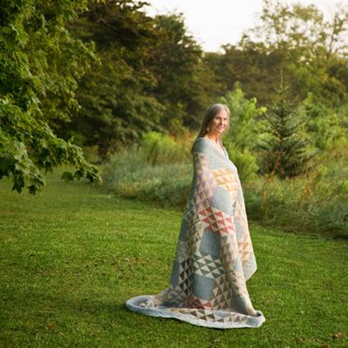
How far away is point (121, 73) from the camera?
23734 millimetres

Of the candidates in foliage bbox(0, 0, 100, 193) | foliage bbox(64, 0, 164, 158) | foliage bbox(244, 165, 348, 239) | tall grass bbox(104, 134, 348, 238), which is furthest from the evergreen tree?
foliage bbox(0, 0, 100, 193)

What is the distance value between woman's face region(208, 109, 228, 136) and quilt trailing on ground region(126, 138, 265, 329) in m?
0.12

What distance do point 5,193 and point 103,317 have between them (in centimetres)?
973

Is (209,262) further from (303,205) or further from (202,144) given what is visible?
(303,205)

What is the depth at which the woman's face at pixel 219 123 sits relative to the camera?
19.1ft

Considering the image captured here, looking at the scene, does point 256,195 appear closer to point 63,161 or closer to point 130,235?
point 130,235

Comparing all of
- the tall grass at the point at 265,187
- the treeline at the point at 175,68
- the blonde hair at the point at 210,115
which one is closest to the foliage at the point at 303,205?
the tall grass at the point at 265,187

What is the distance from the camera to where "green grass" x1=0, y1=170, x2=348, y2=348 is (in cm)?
528

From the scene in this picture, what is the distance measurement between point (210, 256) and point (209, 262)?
53mm

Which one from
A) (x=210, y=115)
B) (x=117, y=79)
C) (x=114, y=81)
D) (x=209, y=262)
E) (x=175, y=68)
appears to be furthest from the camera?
(x=175, y=68)

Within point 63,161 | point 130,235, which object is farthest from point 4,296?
point 130,235

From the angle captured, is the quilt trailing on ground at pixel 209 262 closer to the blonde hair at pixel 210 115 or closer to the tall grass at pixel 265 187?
the blonde hair at pixel 210 115

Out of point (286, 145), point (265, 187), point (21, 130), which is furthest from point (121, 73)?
point (21, 130)

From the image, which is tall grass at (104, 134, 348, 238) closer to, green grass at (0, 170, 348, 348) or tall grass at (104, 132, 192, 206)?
tall grass at (104, 132, 192, 206)
